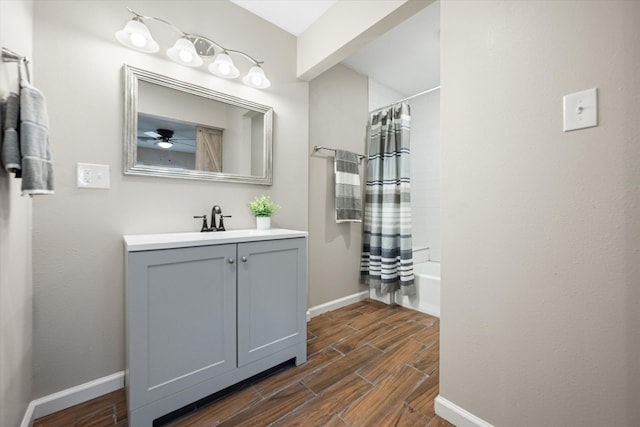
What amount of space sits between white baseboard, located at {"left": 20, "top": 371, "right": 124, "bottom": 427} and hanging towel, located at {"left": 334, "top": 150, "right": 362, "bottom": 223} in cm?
192

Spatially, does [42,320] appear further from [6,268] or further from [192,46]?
[192,46]

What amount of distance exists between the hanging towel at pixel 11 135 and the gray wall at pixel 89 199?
1.44 ft

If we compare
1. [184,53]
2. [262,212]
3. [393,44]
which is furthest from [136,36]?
[393,44]

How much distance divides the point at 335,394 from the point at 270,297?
0.63m

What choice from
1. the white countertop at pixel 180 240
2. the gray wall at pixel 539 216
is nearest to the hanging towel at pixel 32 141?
the white countertop at pixel 180 240

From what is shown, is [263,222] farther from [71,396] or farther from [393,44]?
[393,44]

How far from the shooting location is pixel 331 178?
254 cm

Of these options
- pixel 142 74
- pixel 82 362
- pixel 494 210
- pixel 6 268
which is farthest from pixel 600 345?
pixel 142 74

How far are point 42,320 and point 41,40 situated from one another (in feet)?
4.48

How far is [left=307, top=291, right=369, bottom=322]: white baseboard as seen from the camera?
93.2 inches

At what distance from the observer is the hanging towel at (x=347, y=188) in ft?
8.11

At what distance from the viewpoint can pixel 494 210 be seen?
3.51 feet

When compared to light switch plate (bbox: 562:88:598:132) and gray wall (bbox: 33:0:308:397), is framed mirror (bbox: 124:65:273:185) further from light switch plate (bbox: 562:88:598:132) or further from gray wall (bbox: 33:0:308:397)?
light switch plate (bbox: 562:88:598:132)

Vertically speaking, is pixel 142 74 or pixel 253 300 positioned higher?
pixel 142 74
